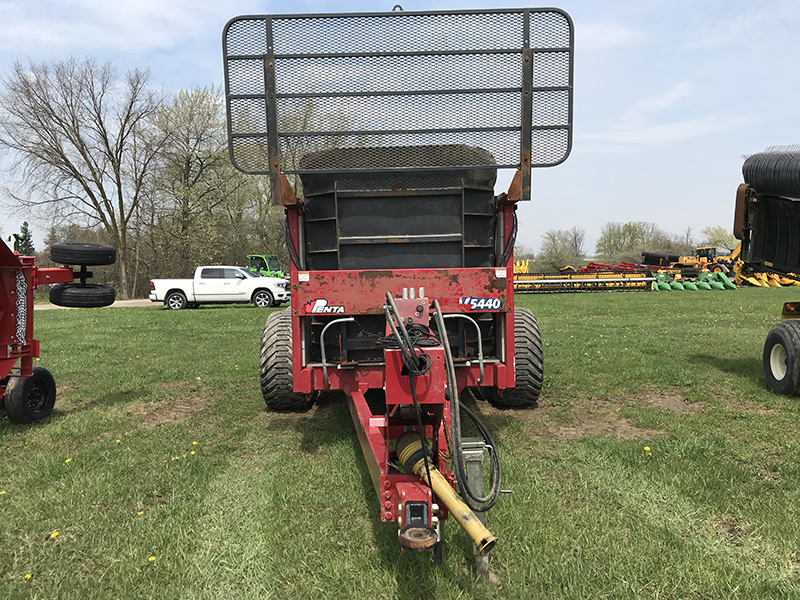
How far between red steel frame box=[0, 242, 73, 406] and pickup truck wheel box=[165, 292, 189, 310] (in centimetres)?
1601

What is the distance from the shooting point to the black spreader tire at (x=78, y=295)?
19.2ft

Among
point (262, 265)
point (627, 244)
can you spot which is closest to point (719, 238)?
point (627, 244)

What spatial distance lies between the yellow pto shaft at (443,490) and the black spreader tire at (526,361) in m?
2.56

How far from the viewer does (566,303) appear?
1975cm

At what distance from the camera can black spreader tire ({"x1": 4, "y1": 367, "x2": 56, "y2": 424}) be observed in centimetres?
544

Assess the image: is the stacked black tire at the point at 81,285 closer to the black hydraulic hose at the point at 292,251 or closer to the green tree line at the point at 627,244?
the black hydraulic hose at the point at 292,251

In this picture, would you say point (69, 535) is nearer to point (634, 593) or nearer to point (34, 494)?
point (34, 494)

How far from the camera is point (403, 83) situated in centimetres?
420

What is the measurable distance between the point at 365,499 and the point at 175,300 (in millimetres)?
19169

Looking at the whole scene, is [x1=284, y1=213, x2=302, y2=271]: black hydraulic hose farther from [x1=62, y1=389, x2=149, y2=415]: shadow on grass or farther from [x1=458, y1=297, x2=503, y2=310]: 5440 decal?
[x1=62, y1=389, x2=149, y2=415]: shadow on grass

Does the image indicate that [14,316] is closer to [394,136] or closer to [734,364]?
[394,136]

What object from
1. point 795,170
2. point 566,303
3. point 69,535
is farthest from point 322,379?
point 566,303

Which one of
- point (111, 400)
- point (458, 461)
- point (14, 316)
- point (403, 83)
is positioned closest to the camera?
point (458, 461)

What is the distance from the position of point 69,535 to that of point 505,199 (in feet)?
11.8
